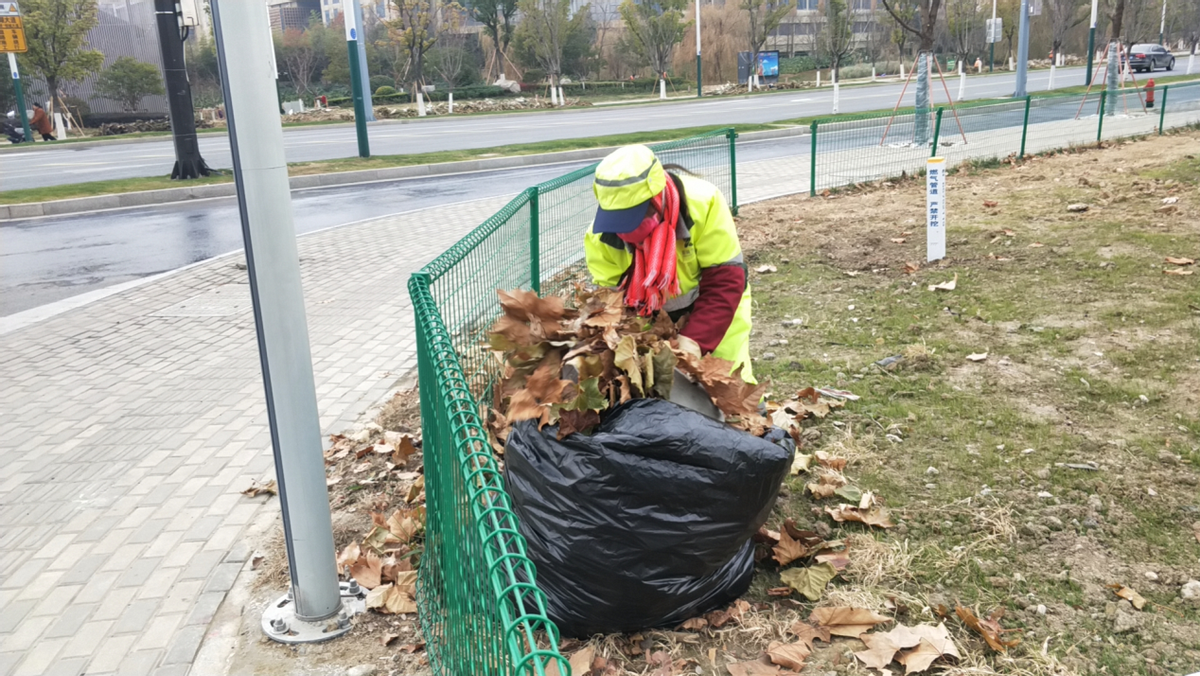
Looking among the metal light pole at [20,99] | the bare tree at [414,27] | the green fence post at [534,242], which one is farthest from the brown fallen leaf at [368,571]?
the bare tree at [414,27]

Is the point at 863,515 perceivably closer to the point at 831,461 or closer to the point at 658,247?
the point at 831,461

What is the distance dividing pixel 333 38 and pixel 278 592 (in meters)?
48.9

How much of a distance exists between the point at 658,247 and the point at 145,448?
322cm

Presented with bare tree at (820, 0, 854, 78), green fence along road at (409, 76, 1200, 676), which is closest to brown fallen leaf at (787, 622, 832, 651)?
green fence along road at (409, 76, 1200, 676)

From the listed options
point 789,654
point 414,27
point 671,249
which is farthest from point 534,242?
point 414,27

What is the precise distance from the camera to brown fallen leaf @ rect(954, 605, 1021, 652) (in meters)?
2.76

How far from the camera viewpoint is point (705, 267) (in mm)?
3426

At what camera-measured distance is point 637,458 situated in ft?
8.53

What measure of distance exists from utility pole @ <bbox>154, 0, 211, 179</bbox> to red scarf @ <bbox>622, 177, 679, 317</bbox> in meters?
11.6

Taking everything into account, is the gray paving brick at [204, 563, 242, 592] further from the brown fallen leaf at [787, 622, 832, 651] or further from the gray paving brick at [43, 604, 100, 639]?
the brown fallen leaf at [787, 622, 832, 651]

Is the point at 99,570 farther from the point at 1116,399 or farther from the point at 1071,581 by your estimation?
the point at 1116,399

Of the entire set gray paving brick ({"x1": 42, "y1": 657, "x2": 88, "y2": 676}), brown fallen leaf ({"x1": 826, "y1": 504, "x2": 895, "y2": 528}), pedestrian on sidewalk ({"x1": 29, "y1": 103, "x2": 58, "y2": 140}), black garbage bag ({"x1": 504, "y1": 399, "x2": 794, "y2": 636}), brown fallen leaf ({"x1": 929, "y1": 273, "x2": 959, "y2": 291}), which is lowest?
gray paving brick ({"x1": 42, "y1": 657, "x2": 88, "y2": 676})

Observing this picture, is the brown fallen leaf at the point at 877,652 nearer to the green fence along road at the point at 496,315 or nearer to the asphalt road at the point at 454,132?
the green fence along road at the point at 496,315

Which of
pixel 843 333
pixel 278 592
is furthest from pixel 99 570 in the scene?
pixel 843 333
